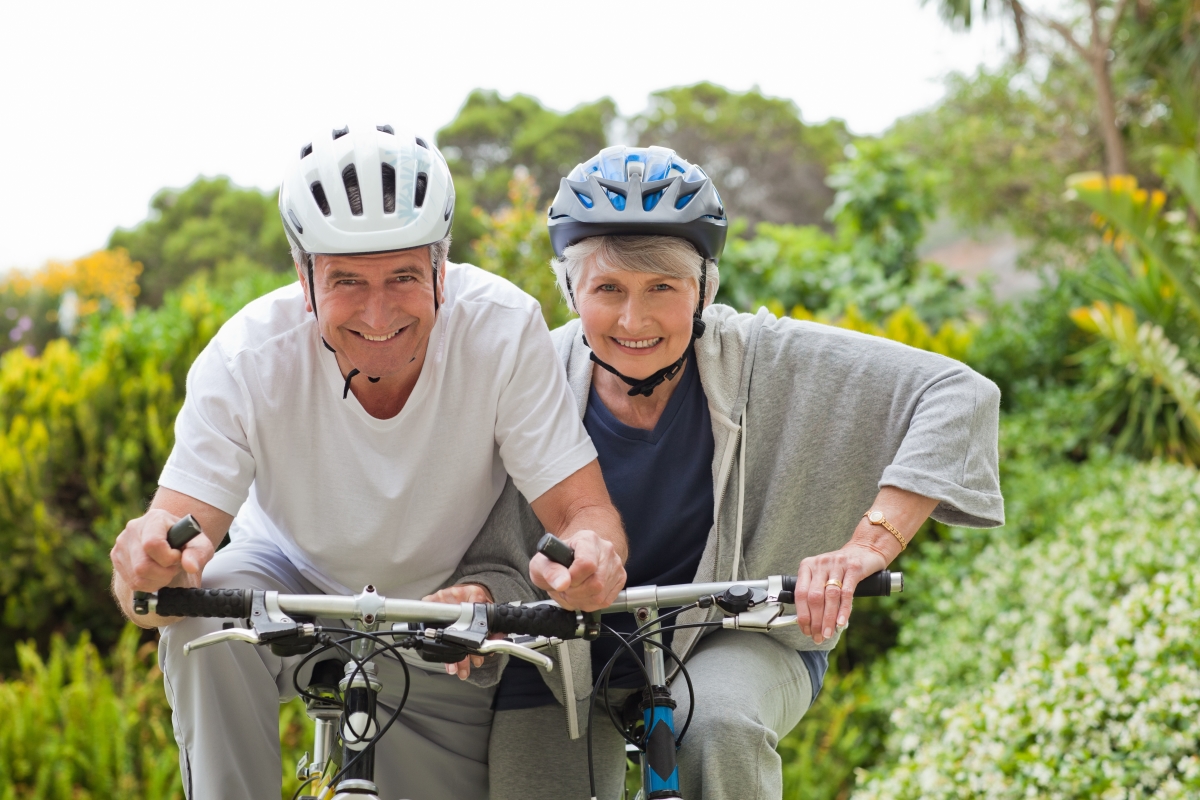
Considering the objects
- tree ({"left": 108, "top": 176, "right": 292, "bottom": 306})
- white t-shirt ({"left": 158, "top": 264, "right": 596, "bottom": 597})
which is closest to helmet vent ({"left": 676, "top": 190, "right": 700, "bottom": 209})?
white t-shirt ({"left": 158, "top": 264, "right": 596, "bottom": 597})

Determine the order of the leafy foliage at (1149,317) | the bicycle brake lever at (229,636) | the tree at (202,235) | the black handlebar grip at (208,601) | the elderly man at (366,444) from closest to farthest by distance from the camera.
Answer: the bicycle brake lever at (229,636), the black handlebar grip at (208,601), the elderly man at (366,444), the leafy foliage at (1149,317), the tree at (202,235)

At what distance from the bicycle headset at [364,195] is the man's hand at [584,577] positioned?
2.51 feet

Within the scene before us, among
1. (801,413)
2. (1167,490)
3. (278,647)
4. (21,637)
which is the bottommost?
(21,637)

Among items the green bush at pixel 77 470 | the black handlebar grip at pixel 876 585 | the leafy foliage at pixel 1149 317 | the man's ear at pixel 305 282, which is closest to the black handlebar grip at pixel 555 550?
the black handlebar grip at pixel 876 585

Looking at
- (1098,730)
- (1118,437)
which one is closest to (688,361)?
(1098,730)

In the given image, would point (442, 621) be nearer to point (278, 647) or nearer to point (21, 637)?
point (278, 647)

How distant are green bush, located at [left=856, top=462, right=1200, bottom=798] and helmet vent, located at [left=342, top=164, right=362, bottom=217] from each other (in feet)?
9.79

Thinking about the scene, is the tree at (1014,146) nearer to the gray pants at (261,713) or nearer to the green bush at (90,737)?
the green bush at (90,737)

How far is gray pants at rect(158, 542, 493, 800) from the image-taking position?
2.58m

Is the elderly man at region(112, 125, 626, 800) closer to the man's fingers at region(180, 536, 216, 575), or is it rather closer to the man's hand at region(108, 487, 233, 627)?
the man's hand at region(108, 487, 233, 627)

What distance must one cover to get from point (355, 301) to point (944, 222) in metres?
26.6

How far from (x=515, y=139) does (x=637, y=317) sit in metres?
23.7

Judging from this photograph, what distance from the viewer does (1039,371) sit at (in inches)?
392

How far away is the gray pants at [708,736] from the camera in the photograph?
2.55 metres
